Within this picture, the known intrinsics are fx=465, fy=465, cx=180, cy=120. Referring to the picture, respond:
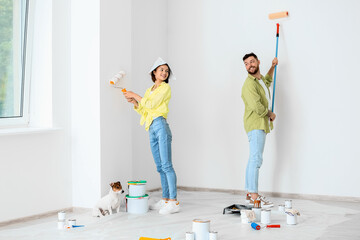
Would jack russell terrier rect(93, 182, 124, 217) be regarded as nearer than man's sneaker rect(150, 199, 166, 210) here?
Yes

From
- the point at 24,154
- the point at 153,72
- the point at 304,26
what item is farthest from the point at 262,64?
the point at 24,154

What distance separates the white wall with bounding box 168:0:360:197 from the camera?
4.42 m

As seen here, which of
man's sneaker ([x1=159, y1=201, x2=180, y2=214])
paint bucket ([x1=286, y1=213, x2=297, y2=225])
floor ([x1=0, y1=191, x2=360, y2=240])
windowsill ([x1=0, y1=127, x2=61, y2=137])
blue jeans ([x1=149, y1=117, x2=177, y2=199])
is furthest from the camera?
blue jeans ([x1=149, y1=117, x2=177, y2=199])

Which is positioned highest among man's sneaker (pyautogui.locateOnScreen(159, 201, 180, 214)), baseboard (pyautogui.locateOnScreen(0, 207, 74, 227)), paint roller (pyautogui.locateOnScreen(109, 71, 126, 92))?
paint roller (pyautogui.locateOnScreen(109, 71, 126, 92))

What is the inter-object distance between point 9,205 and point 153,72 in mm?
1648

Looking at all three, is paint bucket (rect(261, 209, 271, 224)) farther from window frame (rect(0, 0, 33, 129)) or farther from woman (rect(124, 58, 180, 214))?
window frame (rect(0, 0, 33, 129))

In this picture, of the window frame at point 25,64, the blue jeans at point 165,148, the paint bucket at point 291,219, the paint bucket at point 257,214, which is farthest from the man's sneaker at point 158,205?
the window frame at point 25,64

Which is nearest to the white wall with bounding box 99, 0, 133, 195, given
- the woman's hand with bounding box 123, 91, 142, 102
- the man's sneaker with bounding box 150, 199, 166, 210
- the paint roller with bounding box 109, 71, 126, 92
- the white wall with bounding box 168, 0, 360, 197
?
the paint roller with bounding box 109, 71, 126, 92

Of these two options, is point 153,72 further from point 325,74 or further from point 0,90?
point 325,74

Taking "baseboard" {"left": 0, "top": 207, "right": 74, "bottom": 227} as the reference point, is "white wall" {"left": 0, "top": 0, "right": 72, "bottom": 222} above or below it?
above

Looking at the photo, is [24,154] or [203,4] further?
[203,4]

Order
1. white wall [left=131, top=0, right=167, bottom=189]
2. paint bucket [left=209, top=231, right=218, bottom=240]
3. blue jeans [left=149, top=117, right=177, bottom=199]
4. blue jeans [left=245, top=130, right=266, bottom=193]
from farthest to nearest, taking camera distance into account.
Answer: white wall [left=131, top=0, right=167, bottom=189]
blue jeans [left=245, top=130, right=266, bottom=193]
blue jeans [left=149, top=117, right=177, bottom=199]
paint bucket [left=209, top=231, right=218, bottom=240]

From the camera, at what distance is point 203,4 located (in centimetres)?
515

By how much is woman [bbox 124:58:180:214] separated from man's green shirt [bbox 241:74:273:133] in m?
0.72
